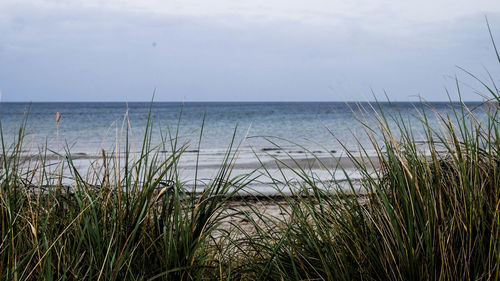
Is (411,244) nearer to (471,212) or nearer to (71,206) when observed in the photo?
(471,212)

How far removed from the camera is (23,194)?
2.46 meters

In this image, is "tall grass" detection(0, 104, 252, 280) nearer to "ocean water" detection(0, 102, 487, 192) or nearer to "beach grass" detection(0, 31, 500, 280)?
"beach grass" detection(0, 31, 500, 280)

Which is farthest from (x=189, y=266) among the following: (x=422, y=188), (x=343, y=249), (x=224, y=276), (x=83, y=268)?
(x=422, y=188)

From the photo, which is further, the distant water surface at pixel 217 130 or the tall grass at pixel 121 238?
the distant water surface at pixel 217 130

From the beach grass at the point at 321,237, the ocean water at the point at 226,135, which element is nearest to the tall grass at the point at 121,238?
the beach grass at the point at 321,237

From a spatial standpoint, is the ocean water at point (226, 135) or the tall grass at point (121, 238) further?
the ocean water at point (226, 135)

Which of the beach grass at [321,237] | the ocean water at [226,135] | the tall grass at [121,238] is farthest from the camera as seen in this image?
the ocean water at [226,135]

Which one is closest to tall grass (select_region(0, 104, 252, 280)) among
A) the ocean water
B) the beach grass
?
the beach grass

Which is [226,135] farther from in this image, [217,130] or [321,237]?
[321,237]

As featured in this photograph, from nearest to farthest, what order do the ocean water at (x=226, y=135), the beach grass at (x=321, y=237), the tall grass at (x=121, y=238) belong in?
1. the beach grass at (x=321, y=237)
2. the tall grass at (x=121, y=238)
3. the ocean water at (x=226, y=135)

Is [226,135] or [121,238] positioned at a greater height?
[121,238]

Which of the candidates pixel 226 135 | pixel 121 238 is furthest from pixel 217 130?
pixel 121 238

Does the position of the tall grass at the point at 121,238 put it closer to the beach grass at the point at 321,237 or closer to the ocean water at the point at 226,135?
the beach grass at the point at 321,237

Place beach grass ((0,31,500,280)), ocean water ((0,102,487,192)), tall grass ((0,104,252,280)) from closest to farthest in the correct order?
1. beach grass ((0,31,500,280))
2. tall grass ((0,104,252,280))
3. ocean water ((0,102,487,192))
